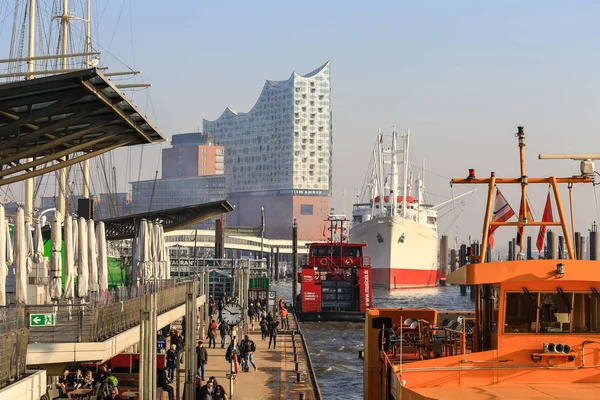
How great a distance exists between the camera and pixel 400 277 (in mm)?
153250

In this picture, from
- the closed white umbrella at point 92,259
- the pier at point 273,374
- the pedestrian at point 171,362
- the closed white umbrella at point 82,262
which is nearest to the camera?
the closed white umbrella at point 82,262

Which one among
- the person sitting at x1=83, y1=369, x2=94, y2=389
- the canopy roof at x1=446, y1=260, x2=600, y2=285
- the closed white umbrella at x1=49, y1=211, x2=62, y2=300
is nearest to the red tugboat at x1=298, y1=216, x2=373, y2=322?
the person sitting at x1=83, y1=369, x2=94, y2=389

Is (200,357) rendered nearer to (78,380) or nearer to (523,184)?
(78,380)

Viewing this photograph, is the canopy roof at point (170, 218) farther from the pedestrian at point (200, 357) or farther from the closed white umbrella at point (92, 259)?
the closed white umbrella at point (92, 259)

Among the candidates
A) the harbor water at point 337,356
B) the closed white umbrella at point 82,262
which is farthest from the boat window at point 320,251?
the closed white umbrella at point 82,262

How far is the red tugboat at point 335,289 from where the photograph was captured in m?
81.9

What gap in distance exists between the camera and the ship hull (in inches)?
5915

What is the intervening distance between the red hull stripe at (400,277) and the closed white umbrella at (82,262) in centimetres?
12555

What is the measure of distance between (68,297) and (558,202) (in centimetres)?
1324

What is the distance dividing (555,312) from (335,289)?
220 feet

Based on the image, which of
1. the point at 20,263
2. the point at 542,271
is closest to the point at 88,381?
the point at 20,263

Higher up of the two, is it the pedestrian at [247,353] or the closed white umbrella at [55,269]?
the closed white umbrella at [55,269]

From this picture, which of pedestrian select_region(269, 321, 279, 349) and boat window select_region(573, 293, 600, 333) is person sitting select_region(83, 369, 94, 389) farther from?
pedestrian select_region(269, 321, 279, 349)

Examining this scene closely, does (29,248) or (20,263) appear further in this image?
(29,248)
